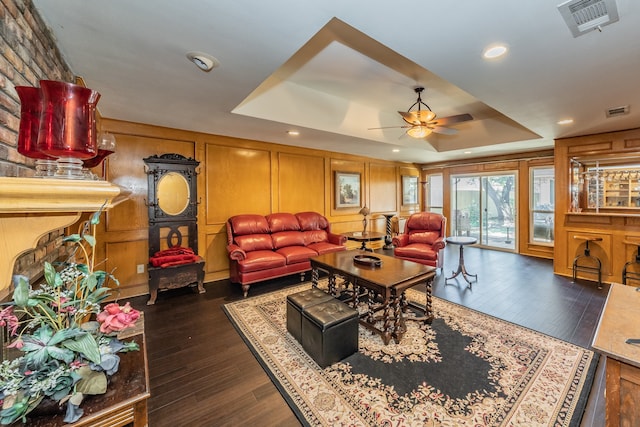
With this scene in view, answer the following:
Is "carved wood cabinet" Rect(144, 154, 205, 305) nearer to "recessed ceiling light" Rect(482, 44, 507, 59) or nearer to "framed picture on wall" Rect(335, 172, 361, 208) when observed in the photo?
"framed picture on wall" Rect(335, 172, 361, 208)

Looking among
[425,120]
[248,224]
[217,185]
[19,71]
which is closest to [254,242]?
[248,224]

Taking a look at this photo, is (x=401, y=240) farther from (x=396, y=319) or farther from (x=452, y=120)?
(x=396, y=319)

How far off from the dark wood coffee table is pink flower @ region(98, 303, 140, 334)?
201cm

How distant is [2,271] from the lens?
867 millimetres

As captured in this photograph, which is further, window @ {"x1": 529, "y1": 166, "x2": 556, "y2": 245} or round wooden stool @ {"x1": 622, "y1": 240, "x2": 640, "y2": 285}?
window @ {"x1": 529, "y1": 166, "x2": 556, "y2": 245}

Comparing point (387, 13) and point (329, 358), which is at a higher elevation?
point (387, 13)

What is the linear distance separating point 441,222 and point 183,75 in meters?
4.46

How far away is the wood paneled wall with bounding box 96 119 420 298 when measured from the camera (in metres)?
3.74

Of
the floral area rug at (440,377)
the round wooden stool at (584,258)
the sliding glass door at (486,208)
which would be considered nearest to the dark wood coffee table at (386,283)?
the floral area rug at (440,377)

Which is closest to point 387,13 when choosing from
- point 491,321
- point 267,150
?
point 491,321

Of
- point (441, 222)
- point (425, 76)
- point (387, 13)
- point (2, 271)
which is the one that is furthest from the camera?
point (441, 222)

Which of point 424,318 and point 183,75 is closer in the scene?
point 183,75

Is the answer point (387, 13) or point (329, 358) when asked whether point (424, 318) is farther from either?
point (387, 13)

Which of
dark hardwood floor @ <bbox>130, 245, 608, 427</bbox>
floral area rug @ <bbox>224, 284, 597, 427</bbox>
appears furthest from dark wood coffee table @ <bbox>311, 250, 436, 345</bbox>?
dark hardwood floor @ <bbox>130, 245, 608, 427</bbox>
